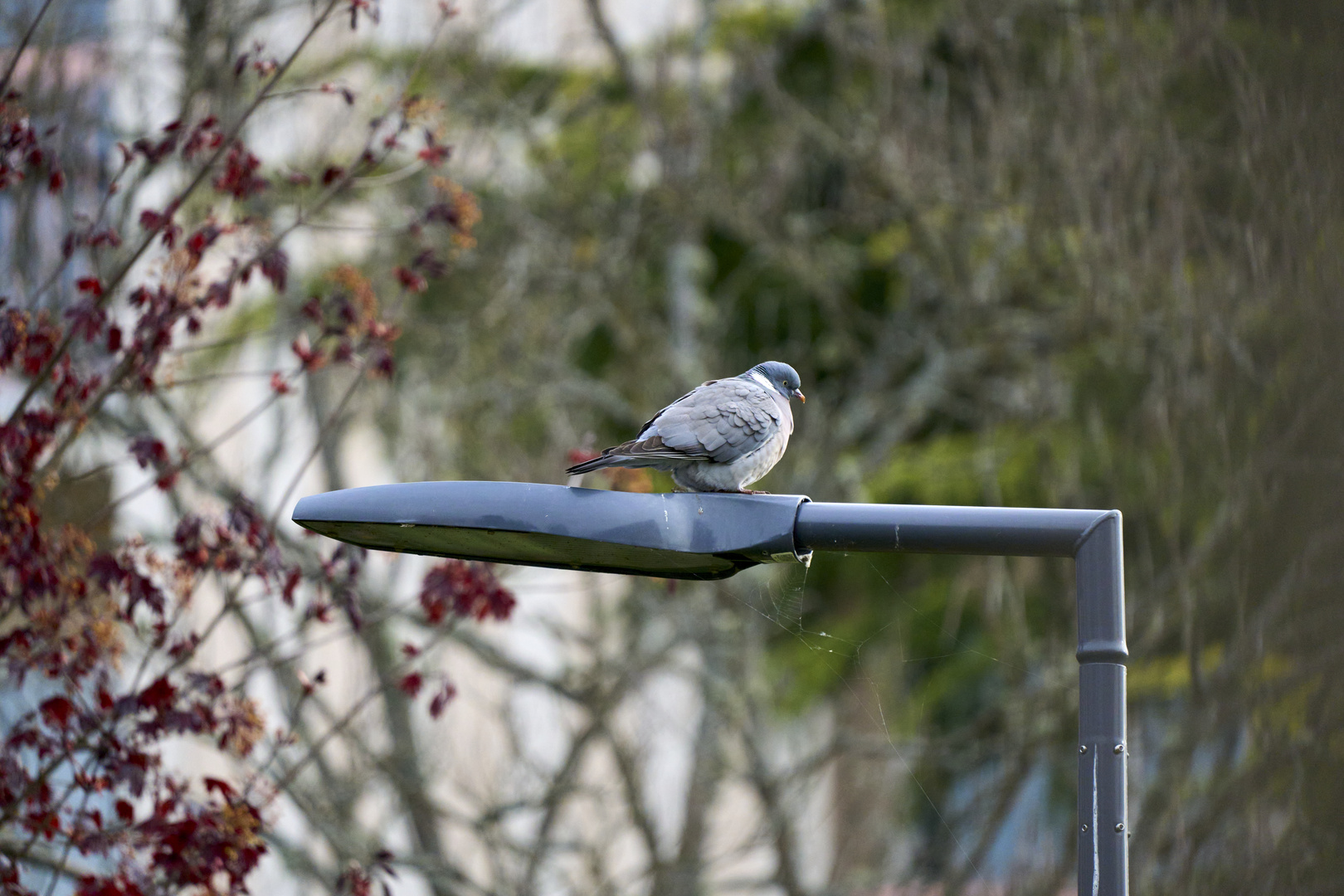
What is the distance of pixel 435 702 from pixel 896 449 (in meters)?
5.86

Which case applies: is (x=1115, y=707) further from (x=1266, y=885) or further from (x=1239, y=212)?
(x=1239, y=212)

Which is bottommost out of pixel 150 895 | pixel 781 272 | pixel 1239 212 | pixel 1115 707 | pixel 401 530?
pixel 150 895

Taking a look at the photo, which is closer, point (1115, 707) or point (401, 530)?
point (1115, 707)

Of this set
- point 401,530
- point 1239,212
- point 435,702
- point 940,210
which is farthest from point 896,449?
point 401,530

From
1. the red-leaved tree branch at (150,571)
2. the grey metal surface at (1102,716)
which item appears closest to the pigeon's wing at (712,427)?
the grey metal surface at (1102,716)

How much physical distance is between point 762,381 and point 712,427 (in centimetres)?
43

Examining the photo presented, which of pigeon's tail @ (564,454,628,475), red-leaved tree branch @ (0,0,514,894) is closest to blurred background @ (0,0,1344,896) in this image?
red-leaved tree branch @ (0,0,514,894)

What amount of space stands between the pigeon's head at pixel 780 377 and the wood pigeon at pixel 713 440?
0.23 meters

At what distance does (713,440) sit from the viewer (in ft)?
10.0

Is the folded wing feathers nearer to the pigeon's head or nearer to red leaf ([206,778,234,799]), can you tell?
the pigeon's head

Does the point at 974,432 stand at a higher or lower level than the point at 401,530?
higher

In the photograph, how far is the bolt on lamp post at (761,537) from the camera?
7.91 ft

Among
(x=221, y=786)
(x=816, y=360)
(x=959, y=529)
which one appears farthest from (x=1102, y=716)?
(x=816, y=360)

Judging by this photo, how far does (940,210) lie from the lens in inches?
307
